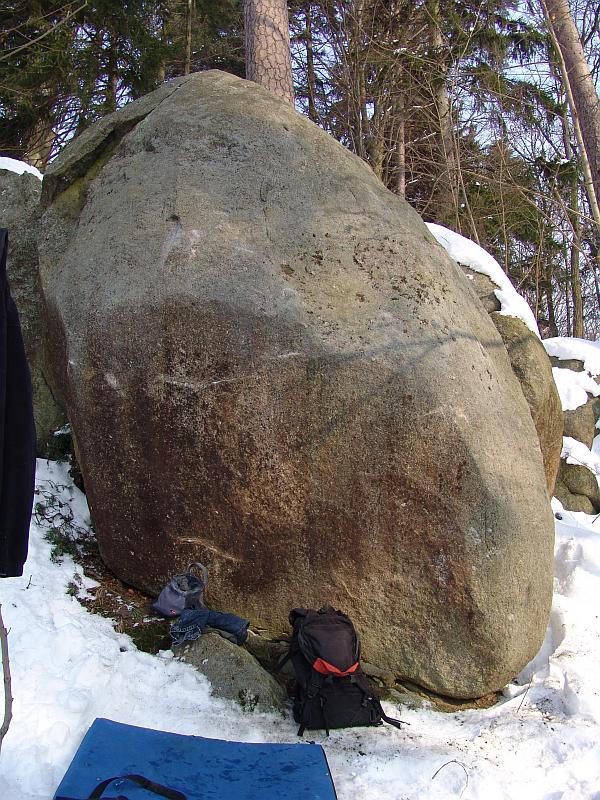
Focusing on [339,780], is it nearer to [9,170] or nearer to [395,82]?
[9,170]

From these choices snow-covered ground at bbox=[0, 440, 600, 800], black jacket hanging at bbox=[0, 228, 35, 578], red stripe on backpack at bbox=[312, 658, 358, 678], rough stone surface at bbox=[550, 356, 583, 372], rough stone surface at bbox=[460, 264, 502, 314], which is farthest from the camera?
rough stone surface at bbox=[550, 356, 583, 372]

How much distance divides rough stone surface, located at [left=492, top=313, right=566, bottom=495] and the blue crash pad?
3656 mm

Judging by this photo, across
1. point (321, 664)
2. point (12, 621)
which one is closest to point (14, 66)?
point (12, 621)

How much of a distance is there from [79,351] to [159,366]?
62cm

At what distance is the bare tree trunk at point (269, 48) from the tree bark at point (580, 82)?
5.24 meters

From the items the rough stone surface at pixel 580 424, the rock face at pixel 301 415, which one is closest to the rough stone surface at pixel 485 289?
the rock face at pixel 301 415

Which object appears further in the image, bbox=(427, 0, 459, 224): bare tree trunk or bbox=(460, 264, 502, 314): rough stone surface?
bbox=(427, 0, 459, 224): bare tree trunk

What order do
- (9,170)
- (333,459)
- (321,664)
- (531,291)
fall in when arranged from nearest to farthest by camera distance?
(321,664)
(333,459)
(9,170)
(531,291)

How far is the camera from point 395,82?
11719mm

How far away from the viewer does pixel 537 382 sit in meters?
5.93

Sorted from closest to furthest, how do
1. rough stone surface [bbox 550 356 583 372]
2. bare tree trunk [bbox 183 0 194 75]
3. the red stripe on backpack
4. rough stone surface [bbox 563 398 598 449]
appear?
the red stripe on backpack
rough stone surface [bbox 563 398 598 449]
rough stone surface [bbox 550 356 583 372]
bare tree trunk [bbox 183 0 194 75]

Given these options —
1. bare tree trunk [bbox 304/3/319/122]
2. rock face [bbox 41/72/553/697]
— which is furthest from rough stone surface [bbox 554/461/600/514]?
bare tree trunk [bbox 304/3/319/122]

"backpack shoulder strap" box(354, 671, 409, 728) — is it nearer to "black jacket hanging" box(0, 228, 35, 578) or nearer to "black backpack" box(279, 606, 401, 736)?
"black backpack" box(279, 606, 401, 736)

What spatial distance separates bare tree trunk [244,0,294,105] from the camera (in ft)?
24.4
